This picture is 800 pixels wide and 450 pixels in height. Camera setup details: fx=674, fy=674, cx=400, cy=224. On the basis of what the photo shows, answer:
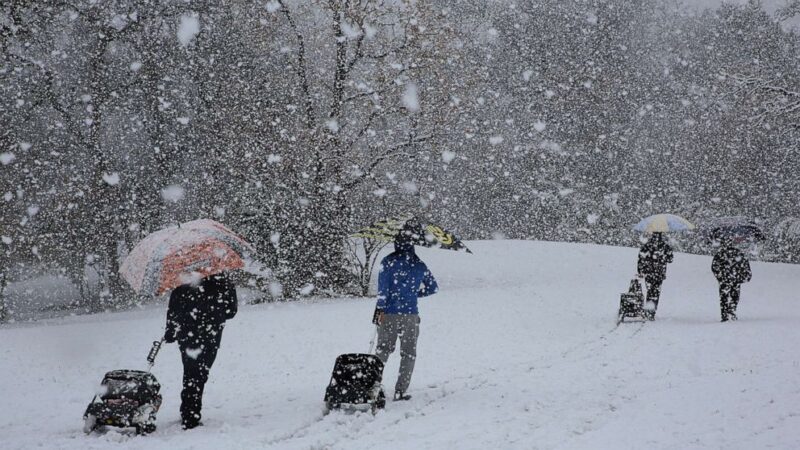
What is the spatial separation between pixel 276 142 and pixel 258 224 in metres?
3.02

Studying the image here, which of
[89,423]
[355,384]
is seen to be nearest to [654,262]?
[355,384]

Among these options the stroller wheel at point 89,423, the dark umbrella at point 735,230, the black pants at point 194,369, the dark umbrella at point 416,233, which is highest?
the dark umbrella at point 416,233

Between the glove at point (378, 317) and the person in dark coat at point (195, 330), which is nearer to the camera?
the person in dark coat at point (195, 330)

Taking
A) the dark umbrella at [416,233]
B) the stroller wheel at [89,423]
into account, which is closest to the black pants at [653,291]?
the dark umbrella at [416,233]

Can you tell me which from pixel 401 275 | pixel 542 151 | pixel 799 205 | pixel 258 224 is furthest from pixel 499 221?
pixel 401 275

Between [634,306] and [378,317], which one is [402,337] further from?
[634,306]

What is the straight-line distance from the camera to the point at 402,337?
26.3 ft

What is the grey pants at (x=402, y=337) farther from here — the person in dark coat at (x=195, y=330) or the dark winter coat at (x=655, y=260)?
the dark winter coat at (x=655, y=260)

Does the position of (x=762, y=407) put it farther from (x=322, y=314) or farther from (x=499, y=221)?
(x=499, y=221)

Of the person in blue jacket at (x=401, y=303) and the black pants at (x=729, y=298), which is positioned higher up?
the person in blue jacket at (x=401, y=303)

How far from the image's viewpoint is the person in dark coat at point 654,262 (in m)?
14.3

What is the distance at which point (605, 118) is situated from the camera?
126 feet

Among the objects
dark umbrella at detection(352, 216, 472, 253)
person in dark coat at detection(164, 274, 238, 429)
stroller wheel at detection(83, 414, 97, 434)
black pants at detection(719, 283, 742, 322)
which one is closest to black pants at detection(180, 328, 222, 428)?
person in dark coat at detection(164, 274, 238, 429)

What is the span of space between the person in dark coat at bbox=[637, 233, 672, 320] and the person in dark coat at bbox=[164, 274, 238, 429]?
1008 centimetres
